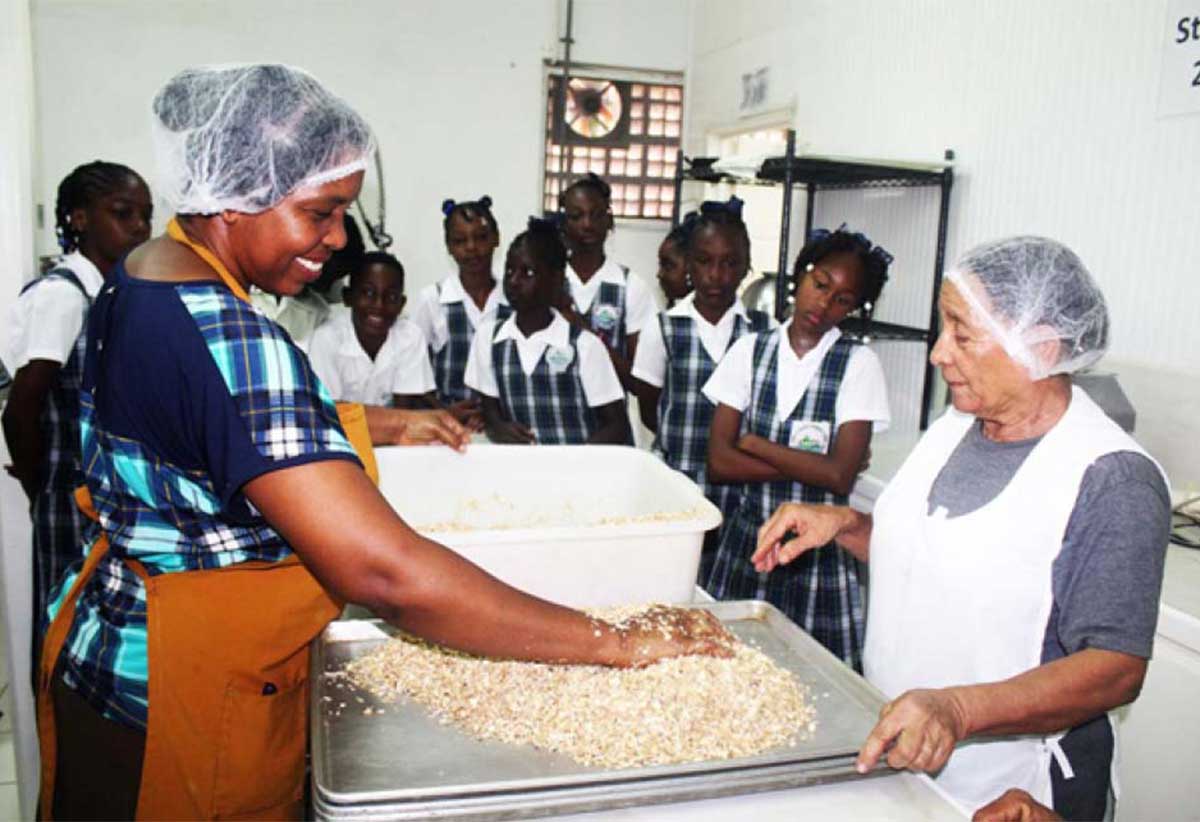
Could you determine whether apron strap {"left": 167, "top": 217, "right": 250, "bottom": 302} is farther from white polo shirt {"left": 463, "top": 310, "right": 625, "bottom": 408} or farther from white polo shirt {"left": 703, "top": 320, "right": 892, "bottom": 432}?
white polo shirt {"left": 463, "top": 310, "right": 625, "bottom": 408}

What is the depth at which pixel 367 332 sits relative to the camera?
2861 mm

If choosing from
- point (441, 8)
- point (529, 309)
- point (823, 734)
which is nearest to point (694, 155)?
point (441, 8)

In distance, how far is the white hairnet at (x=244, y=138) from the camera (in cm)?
103

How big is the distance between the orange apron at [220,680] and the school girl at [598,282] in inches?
82.9

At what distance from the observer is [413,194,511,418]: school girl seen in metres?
3.21

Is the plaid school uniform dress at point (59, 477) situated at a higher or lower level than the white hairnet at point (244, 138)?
lower

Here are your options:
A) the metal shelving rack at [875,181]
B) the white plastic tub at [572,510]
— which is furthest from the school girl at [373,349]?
the metal shelving rack at [875,181]

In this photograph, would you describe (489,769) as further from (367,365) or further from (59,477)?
(367,365)

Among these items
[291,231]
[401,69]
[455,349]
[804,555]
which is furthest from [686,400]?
[401,69]

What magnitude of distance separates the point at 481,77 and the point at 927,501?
393cm

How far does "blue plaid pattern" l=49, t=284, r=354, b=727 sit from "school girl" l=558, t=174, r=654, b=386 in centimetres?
217

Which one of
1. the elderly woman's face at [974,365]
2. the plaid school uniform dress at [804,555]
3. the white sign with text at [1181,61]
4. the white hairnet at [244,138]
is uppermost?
the white sign with text at [1181,61]

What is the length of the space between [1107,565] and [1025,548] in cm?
12

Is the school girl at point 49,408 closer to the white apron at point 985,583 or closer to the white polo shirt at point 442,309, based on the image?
the white polo shirt at point 442,309
